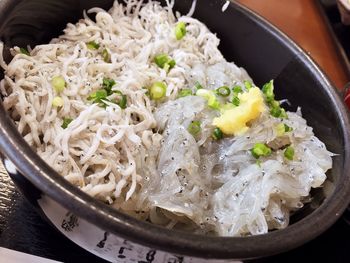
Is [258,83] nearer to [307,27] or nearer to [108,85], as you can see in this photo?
[108,85]

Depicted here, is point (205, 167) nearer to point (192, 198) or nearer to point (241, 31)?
point (192, 198)

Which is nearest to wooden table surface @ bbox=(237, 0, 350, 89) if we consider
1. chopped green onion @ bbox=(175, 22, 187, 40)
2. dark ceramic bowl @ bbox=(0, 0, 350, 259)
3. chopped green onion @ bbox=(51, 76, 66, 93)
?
dark ceramic bowl @ bbox=(0, 0, 350, 259)

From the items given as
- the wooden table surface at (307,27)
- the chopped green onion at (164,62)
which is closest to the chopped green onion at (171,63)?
the chopped green onion at (164,62)

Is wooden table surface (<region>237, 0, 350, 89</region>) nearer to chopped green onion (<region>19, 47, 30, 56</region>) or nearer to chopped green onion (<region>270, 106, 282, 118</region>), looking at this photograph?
chopped green onion (<region>270, 106, 282, 118</region>)

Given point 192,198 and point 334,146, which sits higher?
point 334,146

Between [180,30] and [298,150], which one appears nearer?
[298,150]

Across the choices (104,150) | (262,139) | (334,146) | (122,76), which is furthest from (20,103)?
(334,146)
